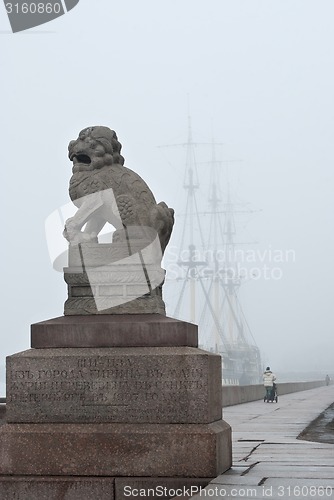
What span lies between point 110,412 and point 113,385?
0.76 feet

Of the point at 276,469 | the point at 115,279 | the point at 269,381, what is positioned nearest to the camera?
the point at 276,469

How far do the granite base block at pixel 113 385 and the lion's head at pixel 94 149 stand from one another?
1861 mm

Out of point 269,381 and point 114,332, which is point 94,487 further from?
point 269,381

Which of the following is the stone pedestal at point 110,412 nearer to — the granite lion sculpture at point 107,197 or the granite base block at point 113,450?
the granite base block at point 113,450

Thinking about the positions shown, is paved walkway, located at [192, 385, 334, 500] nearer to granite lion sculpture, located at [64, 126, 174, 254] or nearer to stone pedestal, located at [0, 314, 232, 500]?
stone pedestal, located at [0, 314, 232, 500]

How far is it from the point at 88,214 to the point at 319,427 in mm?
8231

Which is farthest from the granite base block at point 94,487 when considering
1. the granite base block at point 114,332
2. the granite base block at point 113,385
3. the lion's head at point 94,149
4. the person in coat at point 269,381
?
the person in coat at point 269,381

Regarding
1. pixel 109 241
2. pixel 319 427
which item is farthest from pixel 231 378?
pixel 109 241

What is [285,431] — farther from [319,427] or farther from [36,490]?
[36,490]

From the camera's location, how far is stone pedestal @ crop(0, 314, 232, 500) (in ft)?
25.3

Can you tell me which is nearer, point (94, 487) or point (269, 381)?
point (94, 487)

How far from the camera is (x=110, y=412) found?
312 inches

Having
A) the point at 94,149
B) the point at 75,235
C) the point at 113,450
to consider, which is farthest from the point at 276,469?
the point at 94,149

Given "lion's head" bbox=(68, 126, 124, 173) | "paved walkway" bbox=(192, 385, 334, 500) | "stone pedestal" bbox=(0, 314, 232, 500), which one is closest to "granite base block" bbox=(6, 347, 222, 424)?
"stone pedestal" bbox=(0, 314, 232, 500)
